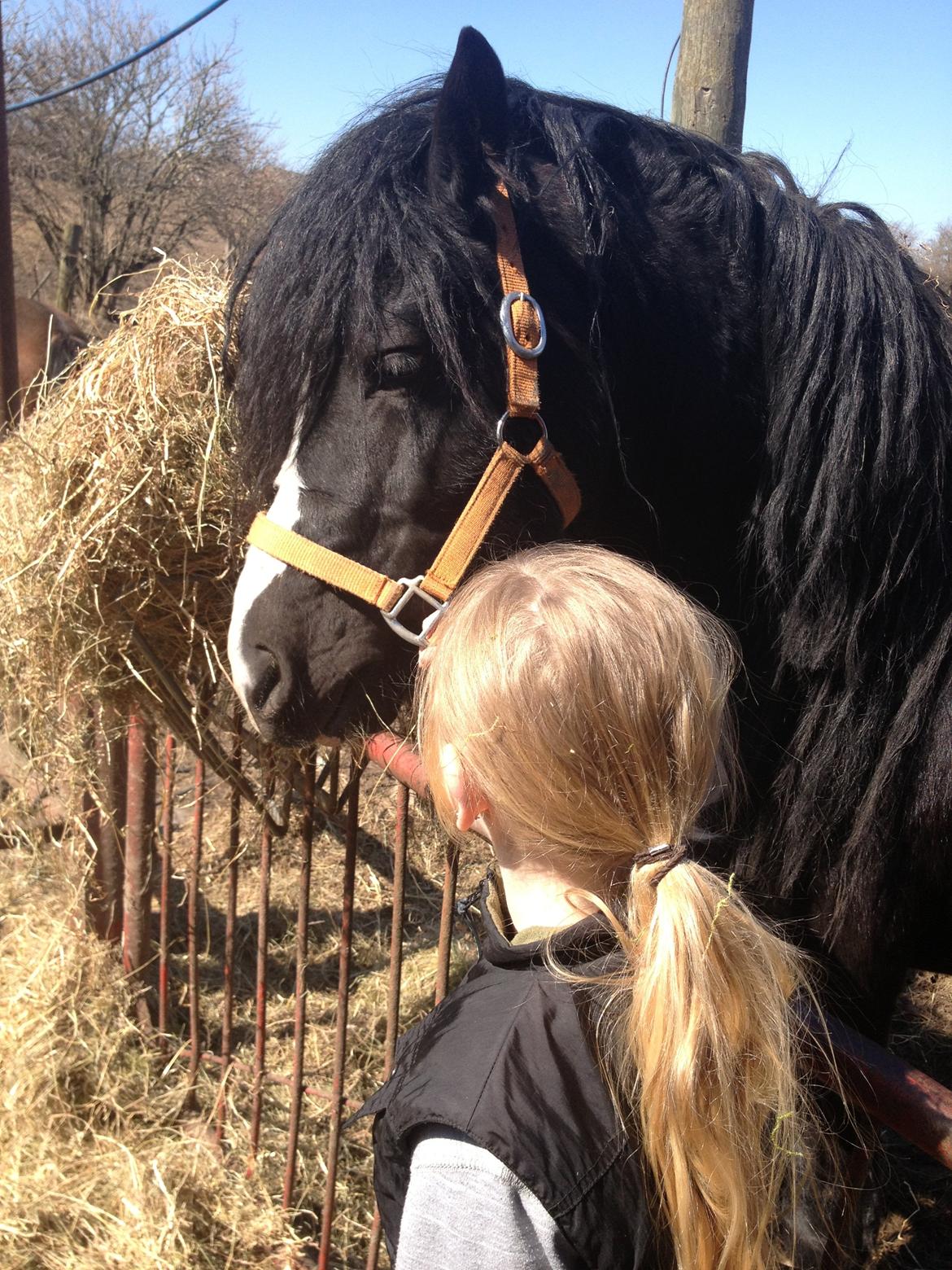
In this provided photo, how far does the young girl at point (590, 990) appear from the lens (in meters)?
0.81

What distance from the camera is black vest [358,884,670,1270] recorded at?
80cm

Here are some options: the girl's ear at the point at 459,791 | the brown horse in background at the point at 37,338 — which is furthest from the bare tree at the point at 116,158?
the girl's ear at the point at 459,791

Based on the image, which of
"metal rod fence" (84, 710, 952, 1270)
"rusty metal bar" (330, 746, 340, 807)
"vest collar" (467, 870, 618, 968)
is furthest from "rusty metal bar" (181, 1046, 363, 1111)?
"vest collar" (467, 870, 618, 968)

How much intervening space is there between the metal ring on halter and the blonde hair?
1.42 ft

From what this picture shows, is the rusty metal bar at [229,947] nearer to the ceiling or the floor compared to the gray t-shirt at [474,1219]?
nearer to the floor

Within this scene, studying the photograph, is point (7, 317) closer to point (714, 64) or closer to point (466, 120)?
point (466, 120)

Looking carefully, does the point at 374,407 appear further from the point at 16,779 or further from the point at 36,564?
the point at 16,779

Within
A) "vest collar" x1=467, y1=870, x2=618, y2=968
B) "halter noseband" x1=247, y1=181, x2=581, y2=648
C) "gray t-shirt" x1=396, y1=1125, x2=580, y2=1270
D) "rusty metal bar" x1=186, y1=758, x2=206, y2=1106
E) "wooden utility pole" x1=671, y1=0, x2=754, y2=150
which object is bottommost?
"rusty metal bar" x1=186, y1=758, x2=206, y2=1106

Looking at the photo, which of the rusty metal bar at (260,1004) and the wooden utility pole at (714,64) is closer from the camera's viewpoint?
the rusty metal bar at (260,1004)

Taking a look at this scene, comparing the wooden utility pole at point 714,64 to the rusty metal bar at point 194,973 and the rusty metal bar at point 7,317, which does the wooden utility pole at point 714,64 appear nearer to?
the rusty metal bar at point 7,317

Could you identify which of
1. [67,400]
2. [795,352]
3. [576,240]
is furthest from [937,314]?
[67,400]

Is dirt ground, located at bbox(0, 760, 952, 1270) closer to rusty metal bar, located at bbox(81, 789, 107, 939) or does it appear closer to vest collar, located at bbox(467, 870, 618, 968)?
rusty metal bar, located at bbox(81, 789, 107, 939)

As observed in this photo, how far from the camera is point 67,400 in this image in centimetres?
176

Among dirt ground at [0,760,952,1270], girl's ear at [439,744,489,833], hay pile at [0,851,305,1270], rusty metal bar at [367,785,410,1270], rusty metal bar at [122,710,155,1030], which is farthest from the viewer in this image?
rusty metal bar at [122,710,155,1030]
